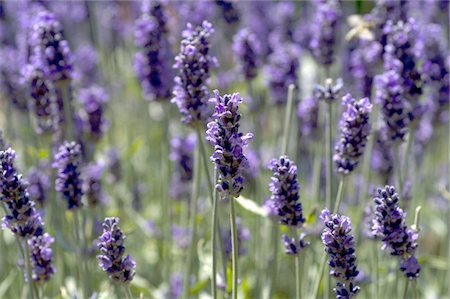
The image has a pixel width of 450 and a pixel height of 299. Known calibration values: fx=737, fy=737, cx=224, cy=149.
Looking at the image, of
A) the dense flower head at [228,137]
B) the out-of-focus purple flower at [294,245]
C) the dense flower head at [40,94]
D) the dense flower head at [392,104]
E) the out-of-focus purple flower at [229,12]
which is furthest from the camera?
the out-of-focus purple flower at [229,12]

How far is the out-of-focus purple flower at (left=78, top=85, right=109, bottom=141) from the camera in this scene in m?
5.15

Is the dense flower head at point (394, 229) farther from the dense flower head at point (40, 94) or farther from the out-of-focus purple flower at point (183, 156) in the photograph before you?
the out-of-focus purple flower at point (183, 156)

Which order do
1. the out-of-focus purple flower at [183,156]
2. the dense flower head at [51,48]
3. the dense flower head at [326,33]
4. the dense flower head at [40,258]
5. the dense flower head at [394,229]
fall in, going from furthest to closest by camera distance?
the out-of-focus purple flower at [183,156] < the dense flower head at [326,33] < the dense flower head at [51,48] < the dense flower head at [40,258] < the dense flower head at [394,229]

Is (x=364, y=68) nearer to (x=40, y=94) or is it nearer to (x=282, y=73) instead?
(x=282, y=73)

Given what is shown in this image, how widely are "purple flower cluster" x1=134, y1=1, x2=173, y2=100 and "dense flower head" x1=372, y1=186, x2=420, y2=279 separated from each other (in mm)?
2159

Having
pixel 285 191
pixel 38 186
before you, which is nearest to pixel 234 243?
pixel 285 191

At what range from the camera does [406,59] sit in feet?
13.5

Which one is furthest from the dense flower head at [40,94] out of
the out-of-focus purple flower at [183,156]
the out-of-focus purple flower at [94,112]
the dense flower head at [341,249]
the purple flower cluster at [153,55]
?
the dense flower head at [341,249]

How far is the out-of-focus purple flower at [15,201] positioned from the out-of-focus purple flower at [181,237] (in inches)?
78.6

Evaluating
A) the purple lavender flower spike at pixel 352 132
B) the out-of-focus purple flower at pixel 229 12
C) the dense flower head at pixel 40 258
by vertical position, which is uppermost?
the out-of-focus purple flower at pixel 229 12

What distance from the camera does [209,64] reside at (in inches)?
146

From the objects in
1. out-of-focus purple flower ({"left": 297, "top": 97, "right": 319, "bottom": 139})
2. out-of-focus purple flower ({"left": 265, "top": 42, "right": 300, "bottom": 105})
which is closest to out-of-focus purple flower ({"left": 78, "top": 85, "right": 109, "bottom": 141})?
out-of-focus purple flower ({"left": 265, "top": 42, "right": 300, "bottom": 105})

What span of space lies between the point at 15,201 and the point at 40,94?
1.61m

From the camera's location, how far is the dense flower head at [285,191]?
2.99m
